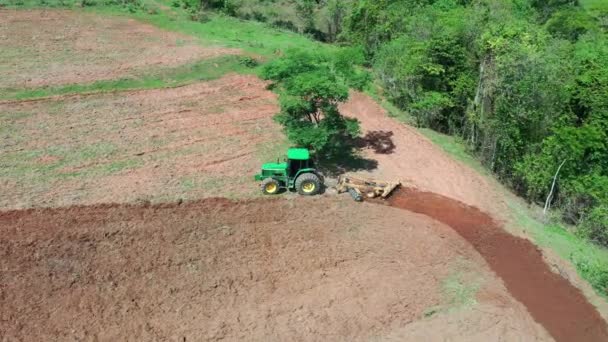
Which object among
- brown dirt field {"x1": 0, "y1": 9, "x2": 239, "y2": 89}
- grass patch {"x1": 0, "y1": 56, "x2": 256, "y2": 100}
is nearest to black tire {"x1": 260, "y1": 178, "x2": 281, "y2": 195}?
grass patch {"x1": 0, "y1": 56, "x2": 256, "y2": 100}

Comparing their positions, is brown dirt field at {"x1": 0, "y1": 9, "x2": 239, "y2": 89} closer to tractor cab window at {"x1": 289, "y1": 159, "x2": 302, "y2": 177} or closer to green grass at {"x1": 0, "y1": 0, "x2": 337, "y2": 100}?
green grass at {"x1": 0, "y1": 0, "x2": 337, "y2": 100}

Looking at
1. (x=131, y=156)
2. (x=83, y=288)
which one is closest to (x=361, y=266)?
(x=83, y=288)

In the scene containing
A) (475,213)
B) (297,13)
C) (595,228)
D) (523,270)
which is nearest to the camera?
(523,270)

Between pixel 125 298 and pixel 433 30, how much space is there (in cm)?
2256

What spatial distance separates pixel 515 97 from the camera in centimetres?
2452

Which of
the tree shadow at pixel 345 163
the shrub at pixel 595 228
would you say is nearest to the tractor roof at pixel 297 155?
the tree shadow at pixel 345 163

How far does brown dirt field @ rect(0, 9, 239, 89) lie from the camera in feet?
97.7

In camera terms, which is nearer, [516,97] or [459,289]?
[459,289]

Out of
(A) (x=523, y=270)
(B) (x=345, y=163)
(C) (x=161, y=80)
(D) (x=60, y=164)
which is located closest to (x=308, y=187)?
(B) (x=345, y=163)

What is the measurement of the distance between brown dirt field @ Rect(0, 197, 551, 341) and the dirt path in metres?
0.87

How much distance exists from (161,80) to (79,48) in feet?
21.6

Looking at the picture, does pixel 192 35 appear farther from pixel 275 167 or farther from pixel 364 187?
pixel 364 187

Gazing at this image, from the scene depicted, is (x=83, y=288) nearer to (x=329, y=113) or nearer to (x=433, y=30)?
(x=329, y=113)

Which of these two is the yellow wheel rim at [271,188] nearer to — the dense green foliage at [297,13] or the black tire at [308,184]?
the black tire at [308,184]
